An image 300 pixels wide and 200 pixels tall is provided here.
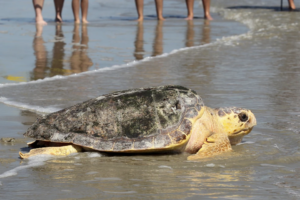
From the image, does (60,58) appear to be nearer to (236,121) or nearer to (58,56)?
(58,56)

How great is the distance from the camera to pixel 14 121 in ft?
15.3

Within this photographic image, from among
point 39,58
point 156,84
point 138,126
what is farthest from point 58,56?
point 138,126

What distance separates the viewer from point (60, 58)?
8.38 m

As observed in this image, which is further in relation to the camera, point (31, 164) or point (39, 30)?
point (39, 30)

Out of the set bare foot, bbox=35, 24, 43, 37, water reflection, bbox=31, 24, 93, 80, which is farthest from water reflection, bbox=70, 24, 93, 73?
bare foot, bbox=35, 24, 43, 37

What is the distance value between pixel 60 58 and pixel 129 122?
4915mm

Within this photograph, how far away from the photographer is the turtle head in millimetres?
4020

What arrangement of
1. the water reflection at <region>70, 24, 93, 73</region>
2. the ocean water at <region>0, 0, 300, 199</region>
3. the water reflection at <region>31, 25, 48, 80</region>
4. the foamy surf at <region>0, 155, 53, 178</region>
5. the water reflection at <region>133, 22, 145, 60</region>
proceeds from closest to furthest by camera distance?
1. the ocean water at <region>0, 0, 300, 199</region>
2. the foamy surf at <region>0, 155, 53, 178</region>
3. the water reflection at <region>31, 25, 48, 80</region>
4. the water reflection at <region>70, 24, 93, 73</region>
5. the water reflection at <region>133, 22, 145, 60</region>

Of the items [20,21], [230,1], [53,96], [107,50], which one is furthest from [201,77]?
[230,1]

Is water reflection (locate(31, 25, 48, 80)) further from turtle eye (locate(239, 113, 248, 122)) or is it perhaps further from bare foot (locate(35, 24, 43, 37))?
turtle eye (locate(239, 113, 248, 122))

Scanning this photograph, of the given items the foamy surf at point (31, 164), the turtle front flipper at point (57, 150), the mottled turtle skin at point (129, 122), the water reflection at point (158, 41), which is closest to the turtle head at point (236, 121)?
the mottled turtle skin at point (129, 122)

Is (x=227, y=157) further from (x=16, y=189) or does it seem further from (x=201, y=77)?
(x=201, y=77)

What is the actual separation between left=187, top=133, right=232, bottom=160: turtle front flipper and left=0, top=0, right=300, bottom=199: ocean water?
8 cm

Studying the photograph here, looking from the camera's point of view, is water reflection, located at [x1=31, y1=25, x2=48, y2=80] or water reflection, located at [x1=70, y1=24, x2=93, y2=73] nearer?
water reflection, located at [x1=31, y1=25, x2=48, y2=80]
